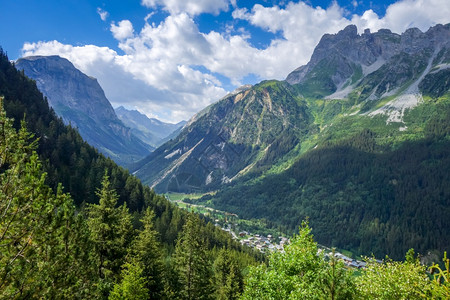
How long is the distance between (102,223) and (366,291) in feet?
94.8

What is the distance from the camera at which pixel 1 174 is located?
11.6 m

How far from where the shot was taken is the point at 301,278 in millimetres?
18969

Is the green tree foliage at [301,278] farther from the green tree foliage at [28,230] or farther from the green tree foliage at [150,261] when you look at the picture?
the green tree foliage at [150,261]

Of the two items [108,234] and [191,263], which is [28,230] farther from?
[191,263]

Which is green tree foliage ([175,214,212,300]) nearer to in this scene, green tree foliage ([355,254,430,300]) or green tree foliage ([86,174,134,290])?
green tree foliage ([86,174,134,290])

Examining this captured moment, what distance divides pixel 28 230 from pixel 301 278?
17.4 m

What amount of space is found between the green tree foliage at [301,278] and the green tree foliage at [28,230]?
12.1 meters

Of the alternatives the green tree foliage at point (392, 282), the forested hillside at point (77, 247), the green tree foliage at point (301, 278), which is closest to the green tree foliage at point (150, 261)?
the forested hillside at point (77, 247)

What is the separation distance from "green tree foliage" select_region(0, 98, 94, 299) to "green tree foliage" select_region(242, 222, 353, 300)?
1213 centimetres

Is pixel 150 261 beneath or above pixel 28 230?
beneath

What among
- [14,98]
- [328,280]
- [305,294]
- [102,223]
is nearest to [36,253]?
[305,294]

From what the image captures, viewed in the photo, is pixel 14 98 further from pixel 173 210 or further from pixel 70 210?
pixel 70 210

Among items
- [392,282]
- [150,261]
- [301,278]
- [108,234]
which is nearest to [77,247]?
[301,278]

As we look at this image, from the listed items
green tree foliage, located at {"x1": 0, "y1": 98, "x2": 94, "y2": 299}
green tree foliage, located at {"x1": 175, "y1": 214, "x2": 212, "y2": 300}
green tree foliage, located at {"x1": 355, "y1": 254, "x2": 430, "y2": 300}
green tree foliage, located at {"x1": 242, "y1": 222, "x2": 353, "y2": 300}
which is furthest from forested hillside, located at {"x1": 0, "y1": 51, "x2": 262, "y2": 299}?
green tree foliage, located at {"x1": 355, "y1": 254, "x2": 430, "y2": 300}
